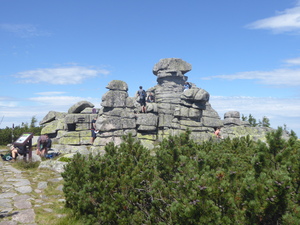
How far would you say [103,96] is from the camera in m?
23.4

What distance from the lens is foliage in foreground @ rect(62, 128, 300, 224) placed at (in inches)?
163

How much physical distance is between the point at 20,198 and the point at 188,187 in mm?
8034

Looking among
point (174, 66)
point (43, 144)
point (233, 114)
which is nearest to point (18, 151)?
point (43, 144)

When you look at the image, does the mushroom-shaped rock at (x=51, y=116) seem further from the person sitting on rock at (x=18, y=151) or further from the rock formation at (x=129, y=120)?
the person sitting on rock at (x=18, y=151)

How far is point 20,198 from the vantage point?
9.92m

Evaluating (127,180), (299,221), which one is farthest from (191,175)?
(127,180)

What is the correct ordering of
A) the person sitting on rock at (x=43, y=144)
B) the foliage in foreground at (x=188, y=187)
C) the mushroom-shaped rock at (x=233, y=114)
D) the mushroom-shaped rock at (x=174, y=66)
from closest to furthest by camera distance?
the foliage in foreground at (x=188, y=187)
the person sitting on rock at (x=43, y=144)
the mushroom-shaped rock at (x=174, y=66)
the mushroom-shaped rock at (x=233, y=114)

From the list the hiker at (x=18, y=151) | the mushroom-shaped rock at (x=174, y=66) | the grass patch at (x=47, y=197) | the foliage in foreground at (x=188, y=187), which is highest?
the mushroom-shaped rock at (x=174, y=66)

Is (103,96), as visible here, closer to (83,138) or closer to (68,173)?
(83,138)

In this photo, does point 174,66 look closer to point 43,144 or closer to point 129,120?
point 129,120

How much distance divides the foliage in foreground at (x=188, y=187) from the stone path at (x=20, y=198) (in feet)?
4.27

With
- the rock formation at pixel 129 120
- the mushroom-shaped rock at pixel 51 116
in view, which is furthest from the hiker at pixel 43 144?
the mushroom-shaped rock at pixel 51 116

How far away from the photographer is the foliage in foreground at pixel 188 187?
4141mm

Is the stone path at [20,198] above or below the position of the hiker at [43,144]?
below
